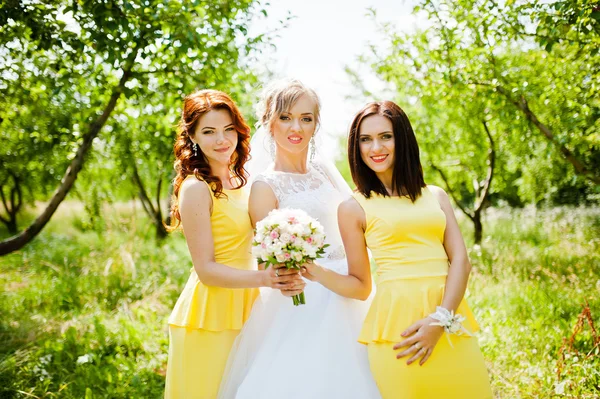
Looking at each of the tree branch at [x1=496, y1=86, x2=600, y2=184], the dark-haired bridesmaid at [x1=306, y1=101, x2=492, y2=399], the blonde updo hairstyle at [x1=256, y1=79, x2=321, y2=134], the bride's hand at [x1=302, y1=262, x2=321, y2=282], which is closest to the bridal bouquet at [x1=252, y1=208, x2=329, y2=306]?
the bride's hand at [x1=302, y1=262, x2=321, y2=282]

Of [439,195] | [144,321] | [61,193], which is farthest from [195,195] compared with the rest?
[144,321]

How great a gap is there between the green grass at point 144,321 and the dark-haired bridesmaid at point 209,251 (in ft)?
6.70

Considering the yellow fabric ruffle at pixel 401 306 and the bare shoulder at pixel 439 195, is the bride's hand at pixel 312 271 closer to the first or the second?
the yellow fabric ruffle at pixel 401 306

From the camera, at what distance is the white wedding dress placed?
8.48ft

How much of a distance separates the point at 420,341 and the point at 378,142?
1.12 meters

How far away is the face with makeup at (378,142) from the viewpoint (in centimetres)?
276

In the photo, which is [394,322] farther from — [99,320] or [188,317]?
[99,320]

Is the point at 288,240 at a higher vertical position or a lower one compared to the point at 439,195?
lower

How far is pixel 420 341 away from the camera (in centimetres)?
246

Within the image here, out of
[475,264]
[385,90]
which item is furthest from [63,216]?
[475,264]

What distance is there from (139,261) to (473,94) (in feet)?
20.1

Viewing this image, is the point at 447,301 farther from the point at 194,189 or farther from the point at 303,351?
the point at 194,189

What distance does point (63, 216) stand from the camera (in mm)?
20203

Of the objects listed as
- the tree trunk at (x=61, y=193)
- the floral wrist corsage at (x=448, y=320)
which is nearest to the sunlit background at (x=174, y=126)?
the tree trunk at (x=61, y=193)
